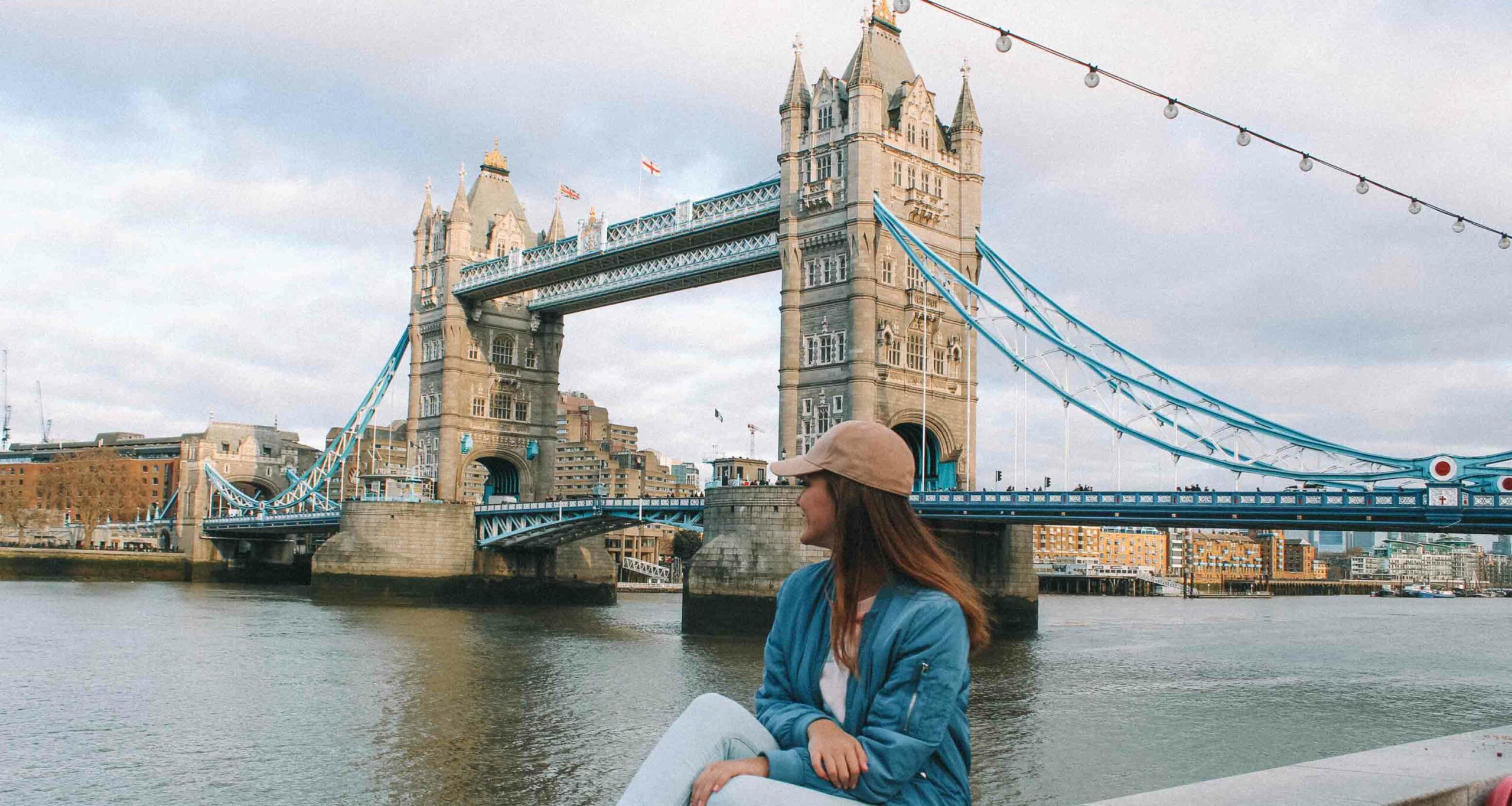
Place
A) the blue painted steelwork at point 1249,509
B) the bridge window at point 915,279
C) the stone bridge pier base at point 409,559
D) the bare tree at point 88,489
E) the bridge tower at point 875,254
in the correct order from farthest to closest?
the bare tree at point 88,489 < the stone bridge pier base at point 409,559 < the bridge window at point 915,279 < the bridge tower at point 875,254 < the blue painted steelwork at point 1249,509

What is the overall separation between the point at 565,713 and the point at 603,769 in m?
4.79

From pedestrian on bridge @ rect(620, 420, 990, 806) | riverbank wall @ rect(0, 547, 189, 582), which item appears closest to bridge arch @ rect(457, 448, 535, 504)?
riverbank wall @ rect(0, 547, 189, 582)

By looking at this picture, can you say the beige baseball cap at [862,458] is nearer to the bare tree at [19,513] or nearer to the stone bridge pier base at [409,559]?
the stone bridge pier base at [409,559]

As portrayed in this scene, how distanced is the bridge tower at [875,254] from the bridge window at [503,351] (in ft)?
62.7

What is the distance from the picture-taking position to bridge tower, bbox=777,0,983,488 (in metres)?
37.5

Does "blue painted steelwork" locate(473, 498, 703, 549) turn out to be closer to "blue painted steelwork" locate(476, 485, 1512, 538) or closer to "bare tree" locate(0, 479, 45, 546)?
"blue painted steelwork" locate(476, 485, 1512, 538)

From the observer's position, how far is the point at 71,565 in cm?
6662

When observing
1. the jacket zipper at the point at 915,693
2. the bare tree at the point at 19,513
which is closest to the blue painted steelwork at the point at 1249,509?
the jacket zipper at the point at 915,693

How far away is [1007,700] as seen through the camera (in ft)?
72.9

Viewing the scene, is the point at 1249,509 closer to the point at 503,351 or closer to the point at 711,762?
the point at 711,762

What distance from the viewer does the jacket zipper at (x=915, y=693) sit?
10.2 feet

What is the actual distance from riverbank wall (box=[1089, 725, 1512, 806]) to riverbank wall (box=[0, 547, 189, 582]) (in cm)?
6996

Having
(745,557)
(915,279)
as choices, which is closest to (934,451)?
(915,279)

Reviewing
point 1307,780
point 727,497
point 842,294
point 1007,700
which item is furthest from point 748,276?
point 1307,780
